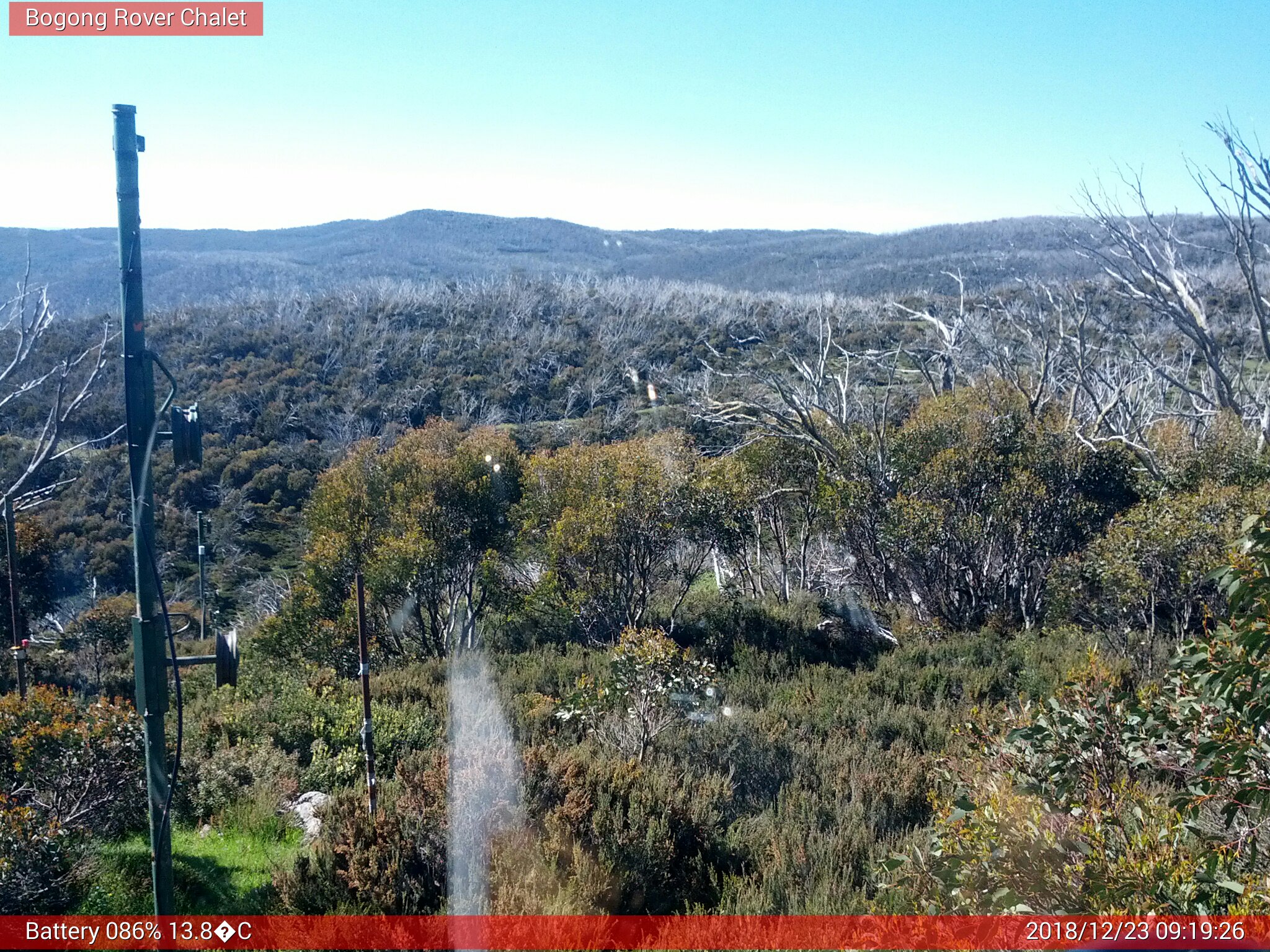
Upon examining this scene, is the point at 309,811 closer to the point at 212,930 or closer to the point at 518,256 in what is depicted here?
the point at 212,930

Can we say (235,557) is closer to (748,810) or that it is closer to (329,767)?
(329,767)

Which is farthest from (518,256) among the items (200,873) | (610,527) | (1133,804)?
(1133,804)

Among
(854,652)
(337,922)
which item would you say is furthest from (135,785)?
(854,652)

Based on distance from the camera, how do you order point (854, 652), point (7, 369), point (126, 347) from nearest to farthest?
point (126, 347) → point (7, 369) → point (854, 652)

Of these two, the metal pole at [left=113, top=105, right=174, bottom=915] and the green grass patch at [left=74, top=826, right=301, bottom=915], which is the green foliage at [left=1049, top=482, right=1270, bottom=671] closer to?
the green grass patch at [left=74, top=826, right=301, bottom=915]

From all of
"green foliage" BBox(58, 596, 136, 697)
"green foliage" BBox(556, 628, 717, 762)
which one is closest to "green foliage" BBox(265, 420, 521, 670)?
"green foliage" BBox(58, 596, 136, 697)
